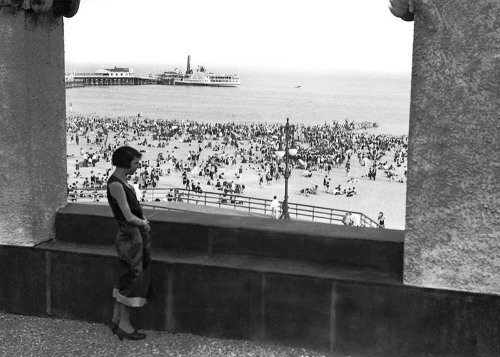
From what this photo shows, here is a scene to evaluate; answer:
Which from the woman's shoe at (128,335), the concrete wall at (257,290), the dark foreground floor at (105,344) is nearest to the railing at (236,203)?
the concrete wall at (257,290)

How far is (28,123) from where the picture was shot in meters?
4.93

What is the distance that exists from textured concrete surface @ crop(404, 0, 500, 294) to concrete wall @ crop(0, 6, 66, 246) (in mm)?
2878

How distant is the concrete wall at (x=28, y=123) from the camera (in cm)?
486

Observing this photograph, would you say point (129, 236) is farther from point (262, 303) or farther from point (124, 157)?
point (262, 303)

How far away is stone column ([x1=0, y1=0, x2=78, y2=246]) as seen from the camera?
4852mm

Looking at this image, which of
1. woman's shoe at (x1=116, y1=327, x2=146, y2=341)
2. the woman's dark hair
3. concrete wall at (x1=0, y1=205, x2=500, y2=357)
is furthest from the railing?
the woman's dark hair

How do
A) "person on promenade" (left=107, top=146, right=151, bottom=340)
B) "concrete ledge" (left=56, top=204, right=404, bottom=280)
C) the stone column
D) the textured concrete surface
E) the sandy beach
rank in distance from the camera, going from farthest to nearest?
the sandy beach, the stone column, "concrete ledge" (left=56, top=204, right=404, bottom=280), "person on promenade" (left=107, top=146, right=151, bottom=340), the textured concrete surface

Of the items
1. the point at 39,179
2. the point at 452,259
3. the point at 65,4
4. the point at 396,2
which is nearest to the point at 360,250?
the point at 452,259

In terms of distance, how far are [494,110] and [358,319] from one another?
164 cm

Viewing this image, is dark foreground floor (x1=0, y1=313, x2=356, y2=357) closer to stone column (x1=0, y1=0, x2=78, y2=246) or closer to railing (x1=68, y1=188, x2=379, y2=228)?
stone column (x1=0, y1=0, x2=78, y2=246)

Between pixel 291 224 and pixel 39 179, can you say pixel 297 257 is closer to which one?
pixel 291 224

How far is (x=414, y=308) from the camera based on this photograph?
165 inches

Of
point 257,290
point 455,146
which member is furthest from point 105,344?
point 455,146

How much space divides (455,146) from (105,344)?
2.75m
